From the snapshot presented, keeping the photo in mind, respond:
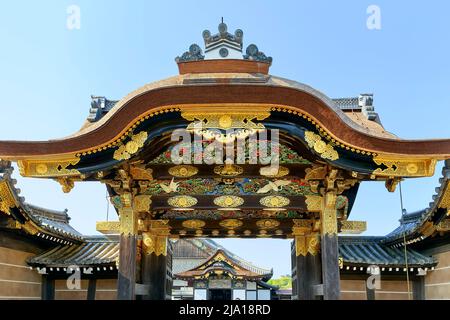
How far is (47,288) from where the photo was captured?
12.3 meters

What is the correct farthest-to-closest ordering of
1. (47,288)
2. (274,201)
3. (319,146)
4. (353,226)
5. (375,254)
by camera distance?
(375,254) < (47,288) < (353,226) < (274,201) < (319,146)

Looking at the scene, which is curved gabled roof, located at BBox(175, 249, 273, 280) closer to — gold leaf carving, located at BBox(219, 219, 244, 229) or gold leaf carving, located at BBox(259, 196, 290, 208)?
gold leaf carving, located at BBox(219, 219, 244, 229)

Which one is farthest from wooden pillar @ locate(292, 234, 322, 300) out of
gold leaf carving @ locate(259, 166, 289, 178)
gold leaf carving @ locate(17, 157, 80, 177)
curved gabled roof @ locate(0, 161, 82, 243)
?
curved gabled roof @ locate(0, 161, 82, 243)

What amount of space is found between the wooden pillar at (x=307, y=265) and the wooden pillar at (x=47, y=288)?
24.1 feet

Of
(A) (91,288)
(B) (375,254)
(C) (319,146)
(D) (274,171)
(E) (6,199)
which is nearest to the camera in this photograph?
(C) (319,146)

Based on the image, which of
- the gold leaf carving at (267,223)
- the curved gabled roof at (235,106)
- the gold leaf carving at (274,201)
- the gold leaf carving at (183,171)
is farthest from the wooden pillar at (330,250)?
the gold leaf carving at (183,171)

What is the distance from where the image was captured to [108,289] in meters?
12.3

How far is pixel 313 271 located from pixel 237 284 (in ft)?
52.3

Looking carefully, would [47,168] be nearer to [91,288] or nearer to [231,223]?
[231,223]

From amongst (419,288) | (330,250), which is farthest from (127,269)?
(419,288)

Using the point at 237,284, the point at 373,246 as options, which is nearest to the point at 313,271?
the point at 373,246

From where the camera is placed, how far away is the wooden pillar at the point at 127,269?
7.56 meters

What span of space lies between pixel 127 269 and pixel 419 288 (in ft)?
30.4
